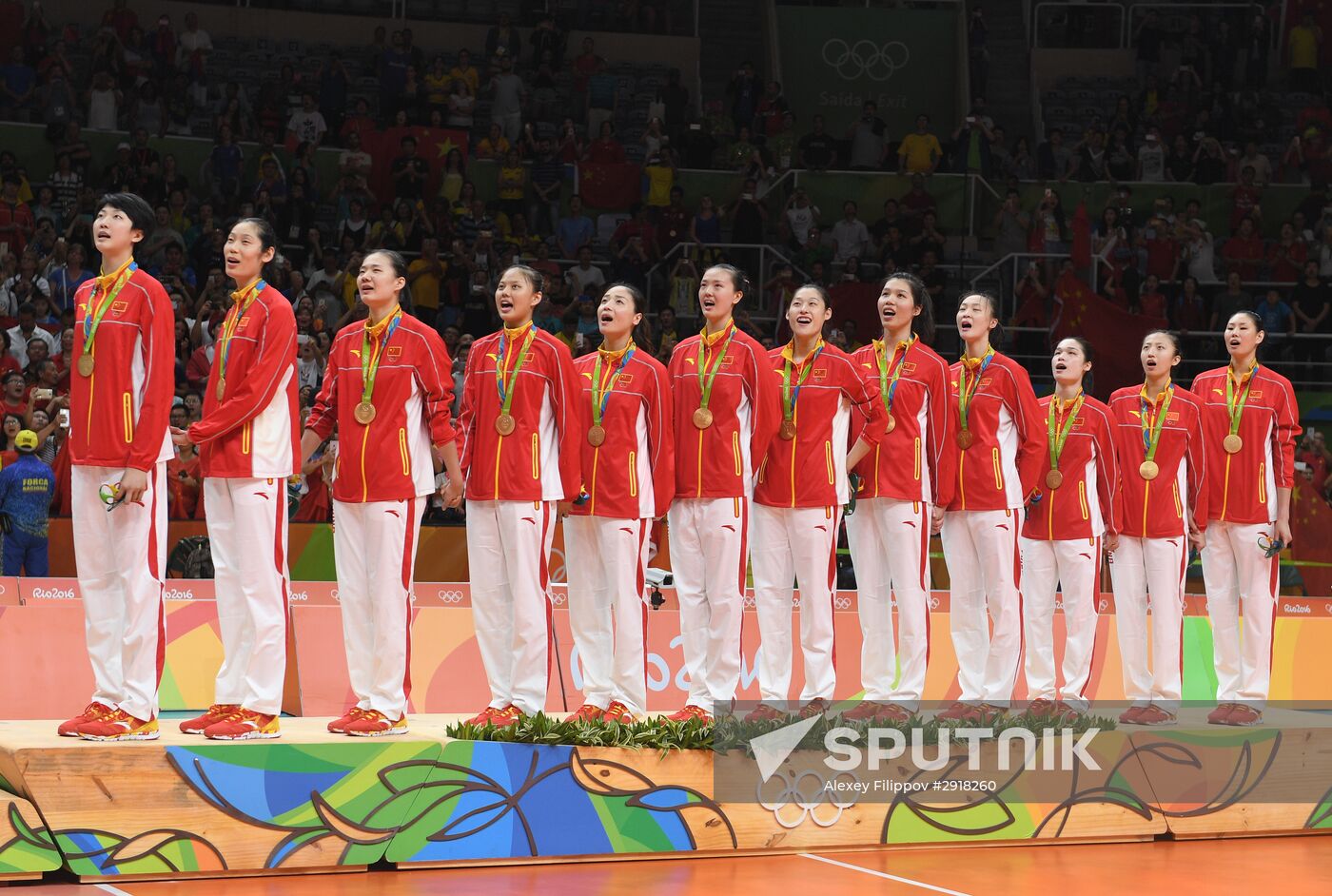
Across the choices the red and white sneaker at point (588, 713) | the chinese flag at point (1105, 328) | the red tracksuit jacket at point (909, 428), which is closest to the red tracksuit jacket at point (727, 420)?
the red tracksuit jacket at point (909, 428)

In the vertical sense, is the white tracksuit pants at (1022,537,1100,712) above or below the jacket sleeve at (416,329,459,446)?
below

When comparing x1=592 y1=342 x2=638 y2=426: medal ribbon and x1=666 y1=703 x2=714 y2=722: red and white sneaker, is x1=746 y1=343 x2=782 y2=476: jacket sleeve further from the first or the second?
x1=666 y1=703 x2=714 y2=722: red and white sneaker

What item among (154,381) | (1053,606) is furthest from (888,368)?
(154,381)

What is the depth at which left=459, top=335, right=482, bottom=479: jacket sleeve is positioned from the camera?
799 cm

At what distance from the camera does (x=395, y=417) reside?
7539 millimetres

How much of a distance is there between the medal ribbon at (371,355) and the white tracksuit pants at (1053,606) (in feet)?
15.1

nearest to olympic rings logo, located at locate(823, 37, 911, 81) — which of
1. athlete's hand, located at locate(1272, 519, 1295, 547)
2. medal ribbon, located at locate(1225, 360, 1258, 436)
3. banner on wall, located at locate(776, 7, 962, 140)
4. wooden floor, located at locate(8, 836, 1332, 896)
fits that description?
banner on wall, located at locate(776, 7, 962, 140)

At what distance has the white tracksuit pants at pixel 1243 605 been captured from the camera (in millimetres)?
10109

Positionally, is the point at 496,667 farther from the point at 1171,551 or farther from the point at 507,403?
the point at 1171,551

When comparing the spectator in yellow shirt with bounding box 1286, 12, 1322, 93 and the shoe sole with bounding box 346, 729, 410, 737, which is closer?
the shoe sole with bounding box 346, 729, 410, 737

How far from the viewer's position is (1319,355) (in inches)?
723

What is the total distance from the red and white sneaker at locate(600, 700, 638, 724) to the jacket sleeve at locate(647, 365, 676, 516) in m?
1.01

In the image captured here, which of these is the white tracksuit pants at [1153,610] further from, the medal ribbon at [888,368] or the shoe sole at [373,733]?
the shoe sole at [373,733]

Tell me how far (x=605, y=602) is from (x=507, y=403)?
3.78 feet
